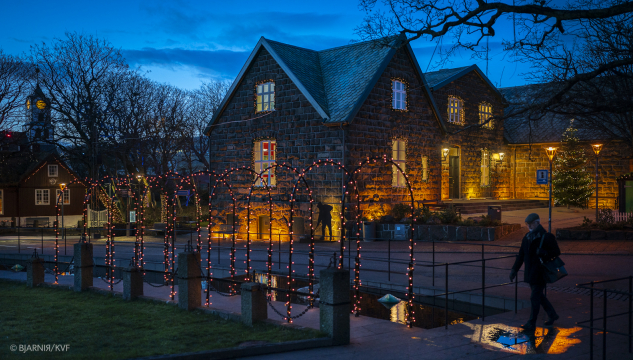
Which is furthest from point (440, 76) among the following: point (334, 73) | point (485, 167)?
point (334, 73)

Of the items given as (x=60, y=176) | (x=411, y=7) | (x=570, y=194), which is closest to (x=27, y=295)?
(x=411, y=7)

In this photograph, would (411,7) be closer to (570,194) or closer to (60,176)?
(570,194)

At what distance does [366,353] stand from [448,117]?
2325 centimetres

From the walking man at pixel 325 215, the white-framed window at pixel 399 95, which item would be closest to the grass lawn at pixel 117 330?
the walking man at pixel 325 215

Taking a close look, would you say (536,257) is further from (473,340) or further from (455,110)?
(455,110)

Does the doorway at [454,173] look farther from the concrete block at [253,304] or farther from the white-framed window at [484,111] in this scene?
the concrete block at [253,304]

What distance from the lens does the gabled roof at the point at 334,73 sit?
2198cm

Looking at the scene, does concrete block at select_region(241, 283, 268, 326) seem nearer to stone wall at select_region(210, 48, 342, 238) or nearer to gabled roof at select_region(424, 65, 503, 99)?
stone wall at select_region(210, 48, 342, 238)

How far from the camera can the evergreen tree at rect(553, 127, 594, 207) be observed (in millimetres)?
30547

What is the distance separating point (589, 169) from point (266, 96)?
1954 cm

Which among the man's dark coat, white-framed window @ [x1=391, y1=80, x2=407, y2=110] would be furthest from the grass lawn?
white-framed window @ [x1=391, y1=80, x2=407, y2=110]

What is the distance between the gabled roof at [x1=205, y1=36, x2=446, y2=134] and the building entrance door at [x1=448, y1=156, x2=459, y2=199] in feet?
12.2

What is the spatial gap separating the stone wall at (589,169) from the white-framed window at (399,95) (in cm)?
1120

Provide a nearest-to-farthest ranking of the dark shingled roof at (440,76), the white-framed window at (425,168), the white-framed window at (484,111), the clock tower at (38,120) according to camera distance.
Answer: the white-framed window at (425,168), the dark shingled roof at (440,76), the white-framed window at (484,111), the clock tower at (38,120)
